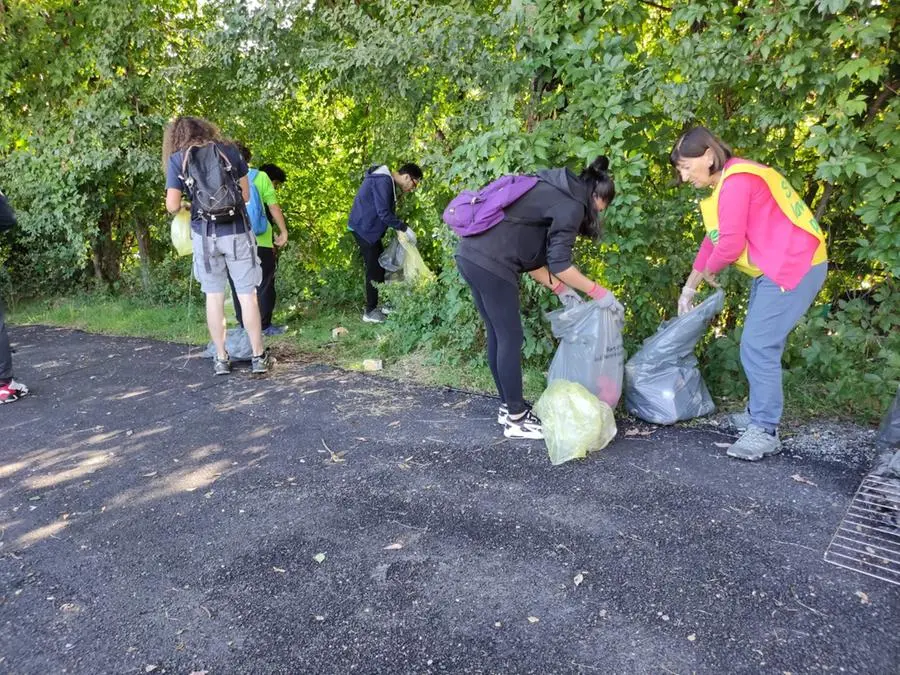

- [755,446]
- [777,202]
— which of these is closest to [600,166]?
[777,202]

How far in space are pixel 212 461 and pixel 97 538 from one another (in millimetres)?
762

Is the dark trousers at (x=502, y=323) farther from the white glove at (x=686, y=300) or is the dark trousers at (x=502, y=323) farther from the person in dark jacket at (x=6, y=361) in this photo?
the person in dark jacket at (x=6, y=361)

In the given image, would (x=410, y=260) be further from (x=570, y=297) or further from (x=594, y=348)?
Answer: (x=594, y=348)

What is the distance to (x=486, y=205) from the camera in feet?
10.1

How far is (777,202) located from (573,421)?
140cm

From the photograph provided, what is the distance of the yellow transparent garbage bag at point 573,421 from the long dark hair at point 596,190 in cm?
83

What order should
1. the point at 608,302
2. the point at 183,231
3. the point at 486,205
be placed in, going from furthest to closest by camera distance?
the point at 183,231 < the point at 608,302 < the point at 486,205

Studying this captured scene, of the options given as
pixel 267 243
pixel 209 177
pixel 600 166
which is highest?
pixel 209 177

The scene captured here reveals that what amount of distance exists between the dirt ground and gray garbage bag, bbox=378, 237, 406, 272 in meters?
2.41

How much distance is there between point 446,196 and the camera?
17.4 feet

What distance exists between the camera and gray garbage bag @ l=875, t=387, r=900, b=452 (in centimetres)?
283

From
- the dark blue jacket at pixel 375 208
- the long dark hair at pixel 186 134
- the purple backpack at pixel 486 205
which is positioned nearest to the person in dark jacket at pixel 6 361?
the long dark hair at pixel 186 134

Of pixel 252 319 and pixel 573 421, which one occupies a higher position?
pixel 252 319

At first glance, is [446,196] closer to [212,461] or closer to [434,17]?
[434,17]
